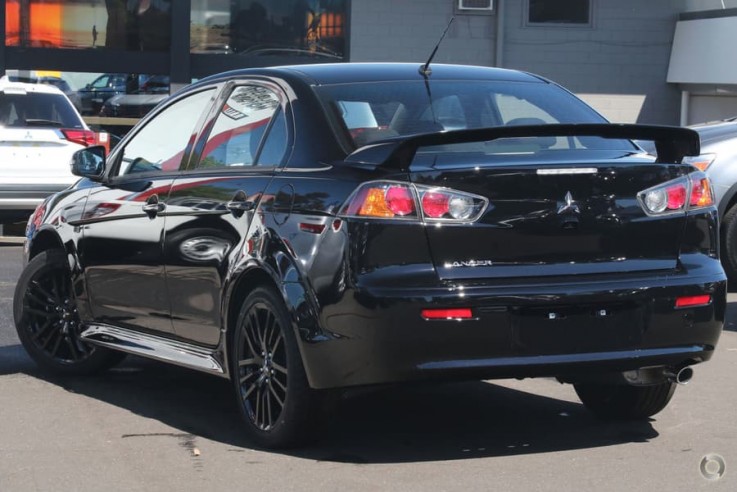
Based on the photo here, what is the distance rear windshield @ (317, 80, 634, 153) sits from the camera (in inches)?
227

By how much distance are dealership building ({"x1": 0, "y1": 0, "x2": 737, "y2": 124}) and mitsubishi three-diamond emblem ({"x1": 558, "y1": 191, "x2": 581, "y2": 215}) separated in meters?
15.4

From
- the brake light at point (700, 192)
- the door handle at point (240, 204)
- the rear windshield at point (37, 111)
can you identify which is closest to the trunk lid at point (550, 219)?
the brake light at point (700, 192)

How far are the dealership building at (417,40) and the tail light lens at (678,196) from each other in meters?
14.9

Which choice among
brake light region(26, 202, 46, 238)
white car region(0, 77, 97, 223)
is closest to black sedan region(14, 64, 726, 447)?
brake light region(26, 202, 46, 238)

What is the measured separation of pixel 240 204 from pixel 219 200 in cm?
21

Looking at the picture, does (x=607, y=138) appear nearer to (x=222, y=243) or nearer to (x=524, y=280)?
(x=524, y=280)

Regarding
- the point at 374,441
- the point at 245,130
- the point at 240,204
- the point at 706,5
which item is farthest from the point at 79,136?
the point at 706,5

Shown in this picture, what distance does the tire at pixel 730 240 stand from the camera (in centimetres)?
1134

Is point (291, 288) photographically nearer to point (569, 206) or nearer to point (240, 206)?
point (240, 206)

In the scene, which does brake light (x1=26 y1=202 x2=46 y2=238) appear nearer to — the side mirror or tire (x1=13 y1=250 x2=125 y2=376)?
tire (x1=13 y1=250 x2=125 y2=376)

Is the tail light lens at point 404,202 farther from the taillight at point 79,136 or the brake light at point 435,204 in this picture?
the taillight at point 79,136

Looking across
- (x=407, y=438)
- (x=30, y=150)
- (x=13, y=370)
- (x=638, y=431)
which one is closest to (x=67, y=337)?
(x=13, y=370)

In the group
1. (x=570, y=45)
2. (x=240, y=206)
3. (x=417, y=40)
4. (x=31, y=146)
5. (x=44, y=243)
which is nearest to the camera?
(x=240, y=206)

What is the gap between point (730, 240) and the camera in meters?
11.4
